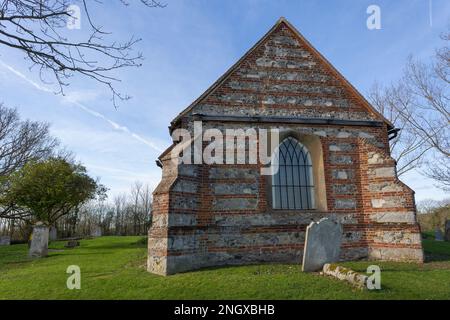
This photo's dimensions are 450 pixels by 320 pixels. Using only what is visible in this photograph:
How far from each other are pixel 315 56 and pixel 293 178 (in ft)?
16.0

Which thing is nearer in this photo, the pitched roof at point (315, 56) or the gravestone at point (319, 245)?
the gravestone at point (319, 245)

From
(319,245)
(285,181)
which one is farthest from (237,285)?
(285,181)

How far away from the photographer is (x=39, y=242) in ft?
46.5

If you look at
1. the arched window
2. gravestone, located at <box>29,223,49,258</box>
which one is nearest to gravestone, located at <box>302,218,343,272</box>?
the arched window

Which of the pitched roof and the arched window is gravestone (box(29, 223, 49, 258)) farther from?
the arched window

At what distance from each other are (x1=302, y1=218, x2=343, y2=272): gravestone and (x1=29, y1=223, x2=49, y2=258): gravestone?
1264cm

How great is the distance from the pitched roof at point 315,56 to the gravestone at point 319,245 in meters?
5.47

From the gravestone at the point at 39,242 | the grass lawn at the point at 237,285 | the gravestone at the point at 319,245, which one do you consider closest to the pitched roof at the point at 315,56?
the grass lawn at the point at 237,285

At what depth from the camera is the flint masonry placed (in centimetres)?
873

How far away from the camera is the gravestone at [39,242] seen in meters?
14.0

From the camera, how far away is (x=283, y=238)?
9.19 metres

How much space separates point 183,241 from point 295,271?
308 cm

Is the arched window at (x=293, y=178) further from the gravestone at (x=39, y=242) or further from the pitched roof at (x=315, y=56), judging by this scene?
the gravestone at (x=39, y=242)
